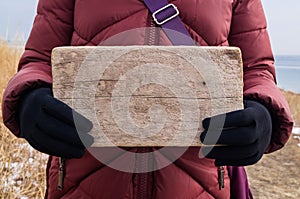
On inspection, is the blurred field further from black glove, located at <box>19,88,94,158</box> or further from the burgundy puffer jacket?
black glove, located at <box>19,88,94,158</box>

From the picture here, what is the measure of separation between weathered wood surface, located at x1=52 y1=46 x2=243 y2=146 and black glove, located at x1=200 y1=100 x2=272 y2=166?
0.02 m

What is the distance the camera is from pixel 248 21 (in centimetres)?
106

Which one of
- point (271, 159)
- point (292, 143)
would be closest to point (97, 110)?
point (271, 159)

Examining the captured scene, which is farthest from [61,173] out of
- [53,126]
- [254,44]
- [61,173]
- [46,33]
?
[254,44]

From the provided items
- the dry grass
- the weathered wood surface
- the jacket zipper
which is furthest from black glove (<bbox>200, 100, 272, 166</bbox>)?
the dry grass

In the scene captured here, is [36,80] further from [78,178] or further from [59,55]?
[78,178]

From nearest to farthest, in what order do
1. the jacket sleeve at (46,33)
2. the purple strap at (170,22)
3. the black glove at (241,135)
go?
the black glove at (241,135), the purple strap at (170,22), the jacket sleeve at (46,33)

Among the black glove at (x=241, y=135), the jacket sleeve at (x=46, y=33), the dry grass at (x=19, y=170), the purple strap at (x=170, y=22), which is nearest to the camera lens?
the black glove at (x=241, y=135)

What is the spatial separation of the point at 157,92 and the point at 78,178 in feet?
1.08

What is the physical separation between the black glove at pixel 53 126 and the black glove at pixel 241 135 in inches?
9.3

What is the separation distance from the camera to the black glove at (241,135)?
2.71 ft

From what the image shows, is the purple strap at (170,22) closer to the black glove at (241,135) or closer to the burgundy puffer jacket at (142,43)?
the burgundy puffer jacket at (142,43)

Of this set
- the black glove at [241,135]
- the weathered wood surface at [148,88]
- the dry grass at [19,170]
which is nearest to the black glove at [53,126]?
the weathered wood surface at [148,88]

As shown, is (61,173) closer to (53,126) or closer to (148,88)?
(53,126)
